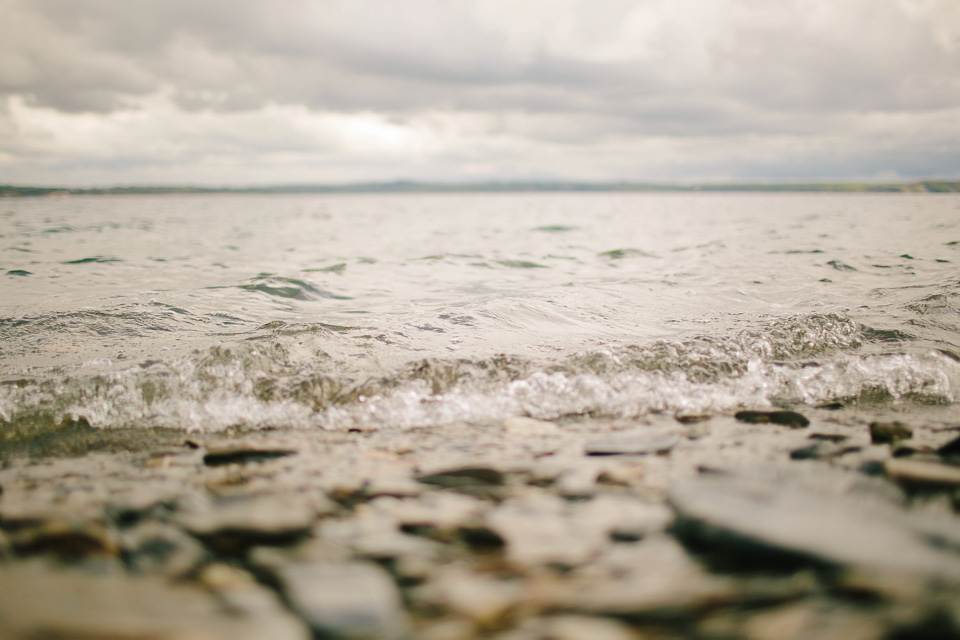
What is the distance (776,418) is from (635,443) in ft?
3.44

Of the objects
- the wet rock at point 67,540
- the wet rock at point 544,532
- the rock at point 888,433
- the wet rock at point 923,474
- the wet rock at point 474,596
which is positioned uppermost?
the wet rock at point 923,474

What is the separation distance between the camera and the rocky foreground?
4.65 ft

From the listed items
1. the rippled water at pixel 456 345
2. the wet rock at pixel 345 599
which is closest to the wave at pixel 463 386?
the rippled water at pixel 456 345

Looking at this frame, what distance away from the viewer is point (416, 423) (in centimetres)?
351

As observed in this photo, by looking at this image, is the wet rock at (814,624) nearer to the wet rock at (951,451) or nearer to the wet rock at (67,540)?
the wet rock at (951,451)

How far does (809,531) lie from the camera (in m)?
1.69

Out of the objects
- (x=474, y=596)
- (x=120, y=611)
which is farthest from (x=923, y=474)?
(x=120, y=611)

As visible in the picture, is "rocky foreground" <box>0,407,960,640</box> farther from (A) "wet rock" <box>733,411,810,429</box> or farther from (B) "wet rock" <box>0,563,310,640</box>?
(A) "wet rock" <box>733,411,810,429</box>

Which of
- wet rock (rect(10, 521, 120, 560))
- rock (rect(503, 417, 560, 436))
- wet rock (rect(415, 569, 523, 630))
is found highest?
wet rock (rect(10, 521, 120, 560))

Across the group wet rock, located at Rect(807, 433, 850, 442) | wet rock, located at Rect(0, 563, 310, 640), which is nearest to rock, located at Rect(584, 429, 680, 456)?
wet rock, located at Rect(807, 433, 850, 442)

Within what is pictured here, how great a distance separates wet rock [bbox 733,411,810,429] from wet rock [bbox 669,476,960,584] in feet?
4.37

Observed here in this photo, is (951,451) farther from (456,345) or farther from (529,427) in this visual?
(456,345)

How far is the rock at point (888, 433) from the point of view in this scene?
111 inches

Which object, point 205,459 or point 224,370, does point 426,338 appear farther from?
point 205,459
